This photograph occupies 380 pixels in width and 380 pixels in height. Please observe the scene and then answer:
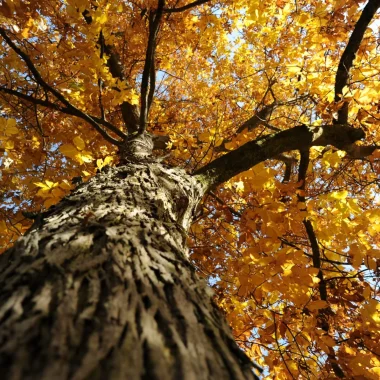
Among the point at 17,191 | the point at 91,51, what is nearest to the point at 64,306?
the point at 91,51

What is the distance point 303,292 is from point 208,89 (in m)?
7.21

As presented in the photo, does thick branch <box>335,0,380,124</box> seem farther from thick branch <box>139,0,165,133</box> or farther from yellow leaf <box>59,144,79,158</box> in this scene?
yellow leaf <box>59,144,79,158</box>

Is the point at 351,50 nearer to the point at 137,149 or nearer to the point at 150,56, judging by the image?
the point at 150,56

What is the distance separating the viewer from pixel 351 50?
3412mm

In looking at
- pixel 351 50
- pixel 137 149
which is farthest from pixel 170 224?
pixel 351 50

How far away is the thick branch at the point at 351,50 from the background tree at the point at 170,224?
1 centimetres

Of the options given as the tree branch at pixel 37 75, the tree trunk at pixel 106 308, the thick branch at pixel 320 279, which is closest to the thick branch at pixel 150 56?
the tree branch at pixel 37 75

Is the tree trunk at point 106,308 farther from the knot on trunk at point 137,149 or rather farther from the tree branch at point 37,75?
the tree branch at point 37,75

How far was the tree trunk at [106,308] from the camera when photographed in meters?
0.62

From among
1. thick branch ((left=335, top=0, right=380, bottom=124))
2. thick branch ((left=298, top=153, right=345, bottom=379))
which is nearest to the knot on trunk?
thick branch ((left=298, top=153, right=345, bottom=379))

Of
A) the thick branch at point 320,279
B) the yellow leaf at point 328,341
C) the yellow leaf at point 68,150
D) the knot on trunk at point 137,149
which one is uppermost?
Result: the knot on trunk at point 137,149

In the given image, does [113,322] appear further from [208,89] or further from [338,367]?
[208,89]

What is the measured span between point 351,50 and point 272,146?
147 cm

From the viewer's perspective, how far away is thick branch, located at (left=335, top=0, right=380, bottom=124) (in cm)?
314
